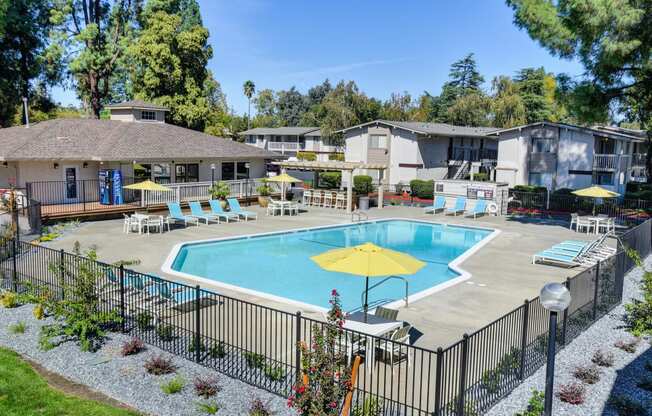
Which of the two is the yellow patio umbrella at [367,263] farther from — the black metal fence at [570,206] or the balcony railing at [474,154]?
the balcony railing at [474,154]

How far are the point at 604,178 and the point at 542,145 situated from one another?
5820 millimetres

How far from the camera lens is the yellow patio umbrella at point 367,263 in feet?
32.0

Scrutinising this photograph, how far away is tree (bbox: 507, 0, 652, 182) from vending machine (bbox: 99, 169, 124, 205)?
2101 centimetres

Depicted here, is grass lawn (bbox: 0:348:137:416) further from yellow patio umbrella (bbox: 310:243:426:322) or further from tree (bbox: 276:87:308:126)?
tree (bbox: 276:87:308:126)

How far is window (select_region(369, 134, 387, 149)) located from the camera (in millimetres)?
44503

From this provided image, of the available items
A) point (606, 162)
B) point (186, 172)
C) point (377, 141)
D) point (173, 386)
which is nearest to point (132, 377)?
point (173, 386)

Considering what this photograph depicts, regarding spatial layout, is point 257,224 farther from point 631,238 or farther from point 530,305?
point 530,305

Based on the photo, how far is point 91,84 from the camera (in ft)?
145

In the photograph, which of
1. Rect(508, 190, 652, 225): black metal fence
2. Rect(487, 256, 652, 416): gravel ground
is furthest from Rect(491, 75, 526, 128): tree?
Rect(487, 256, 652, 416): gravel ground

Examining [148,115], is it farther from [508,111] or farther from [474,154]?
[508,111]

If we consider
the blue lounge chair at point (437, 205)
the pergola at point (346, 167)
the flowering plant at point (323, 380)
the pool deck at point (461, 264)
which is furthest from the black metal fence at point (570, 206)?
the flowering plant at point (323, 380)

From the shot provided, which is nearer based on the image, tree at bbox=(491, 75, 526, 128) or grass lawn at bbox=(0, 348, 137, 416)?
grass lawn at bbox=(0, 348, 137, 416)

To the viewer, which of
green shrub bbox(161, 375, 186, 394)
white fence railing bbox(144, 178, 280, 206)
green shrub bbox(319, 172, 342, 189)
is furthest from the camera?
green shrub bbox(319, 172, 342, 189)

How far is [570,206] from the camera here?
31828 mm
